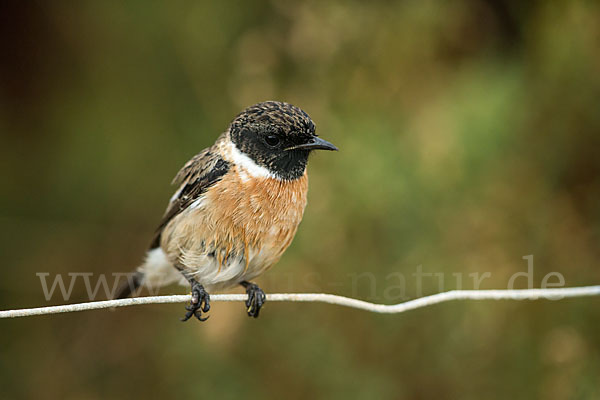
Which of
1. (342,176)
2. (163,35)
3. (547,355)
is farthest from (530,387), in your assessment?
(163,35)

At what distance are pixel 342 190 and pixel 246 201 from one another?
1.65 meters

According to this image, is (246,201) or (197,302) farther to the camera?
(197,302)

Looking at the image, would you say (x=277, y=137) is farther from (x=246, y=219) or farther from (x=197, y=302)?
(x=197, y=302)

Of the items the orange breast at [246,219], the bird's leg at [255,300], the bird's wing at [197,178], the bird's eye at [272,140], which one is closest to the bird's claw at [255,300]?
the bird's leg at [255,300]

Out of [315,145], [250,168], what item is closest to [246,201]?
[250,168]

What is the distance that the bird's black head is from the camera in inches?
123

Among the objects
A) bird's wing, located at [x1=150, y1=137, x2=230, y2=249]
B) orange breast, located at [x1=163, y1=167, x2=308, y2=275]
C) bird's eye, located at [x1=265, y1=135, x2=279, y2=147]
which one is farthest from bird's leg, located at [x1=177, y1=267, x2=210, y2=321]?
bird's eye, located at [x1=265, y1=135, x2=279, y2=147]

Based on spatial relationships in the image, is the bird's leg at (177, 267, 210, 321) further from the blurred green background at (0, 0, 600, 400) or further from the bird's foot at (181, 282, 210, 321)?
the blurred green background at (0, 0, 600, 400)

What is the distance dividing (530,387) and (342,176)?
→ 6.43ft

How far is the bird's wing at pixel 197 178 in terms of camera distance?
334 centimetres

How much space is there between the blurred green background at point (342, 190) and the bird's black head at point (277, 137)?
4.58ft

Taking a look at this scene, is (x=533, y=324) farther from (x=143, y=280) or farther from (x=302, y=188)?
(x=143, y=280)

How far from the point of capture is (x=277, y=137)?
3.21 meters

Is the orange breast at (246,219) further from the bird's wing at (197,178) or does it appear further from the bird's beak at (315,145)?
the bird's beak at (315,145)
